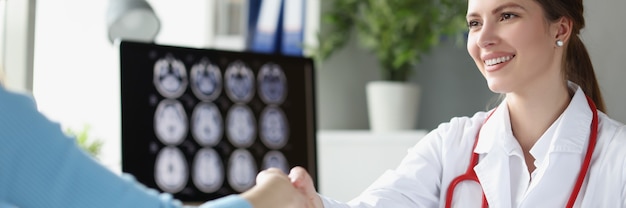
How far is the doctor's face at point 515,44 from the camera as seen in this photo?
1.32 metres

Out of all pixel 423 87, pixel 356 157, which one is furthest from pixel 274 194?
pixel 423 87

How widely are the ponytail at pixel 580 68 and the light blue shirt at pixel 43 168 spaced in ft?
2.35

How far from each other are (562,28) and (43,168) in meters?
0.77

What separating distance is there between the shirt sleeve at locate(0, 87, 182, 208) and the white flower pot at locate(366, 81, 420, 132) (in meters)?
2.30

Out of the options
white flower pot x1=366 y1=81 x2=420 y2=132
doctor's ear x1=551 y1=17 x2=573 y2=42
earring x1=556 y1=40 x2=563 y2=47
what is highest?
doctor's ear x1=551 y1=17 x2=573 y2=42

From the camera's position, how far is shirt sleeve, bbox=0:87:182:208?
3.00 feet

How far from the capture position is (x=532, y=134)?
1.38 meters

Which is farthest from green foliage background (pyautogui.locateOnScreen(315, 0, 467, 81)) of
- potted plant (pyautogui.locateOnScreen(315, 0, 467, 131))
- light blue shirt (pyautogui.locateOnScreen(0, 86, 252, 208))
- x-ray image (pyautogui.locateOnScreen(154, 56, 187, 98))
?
light blue shirt (pyautogui.locateOnScreen(0, 86, 252, 208))

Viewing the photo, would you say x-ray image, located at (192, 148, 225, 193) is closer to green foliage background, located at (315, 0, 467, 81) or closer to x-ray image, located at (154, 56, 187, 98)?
x-ray image, located at (154, 56, 187, 98)

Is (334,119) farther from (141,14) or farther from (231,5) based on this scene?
(141,14)

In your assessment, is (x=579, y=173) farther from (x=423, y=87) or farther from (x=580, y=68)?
(x=423, y=87)

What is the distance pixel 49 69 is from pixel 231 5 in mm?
735

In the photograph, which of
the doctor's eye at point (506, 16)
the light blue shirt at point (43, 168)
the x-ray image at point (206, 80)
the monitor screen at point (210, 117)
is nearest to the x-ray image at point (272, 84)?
the monitor screen at point (210, 117)

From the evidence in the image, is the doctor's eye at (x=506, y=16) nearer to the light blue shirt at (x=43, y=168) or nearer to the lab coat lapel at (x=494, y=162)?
the lab coat lapel at (x=494, y=162)
